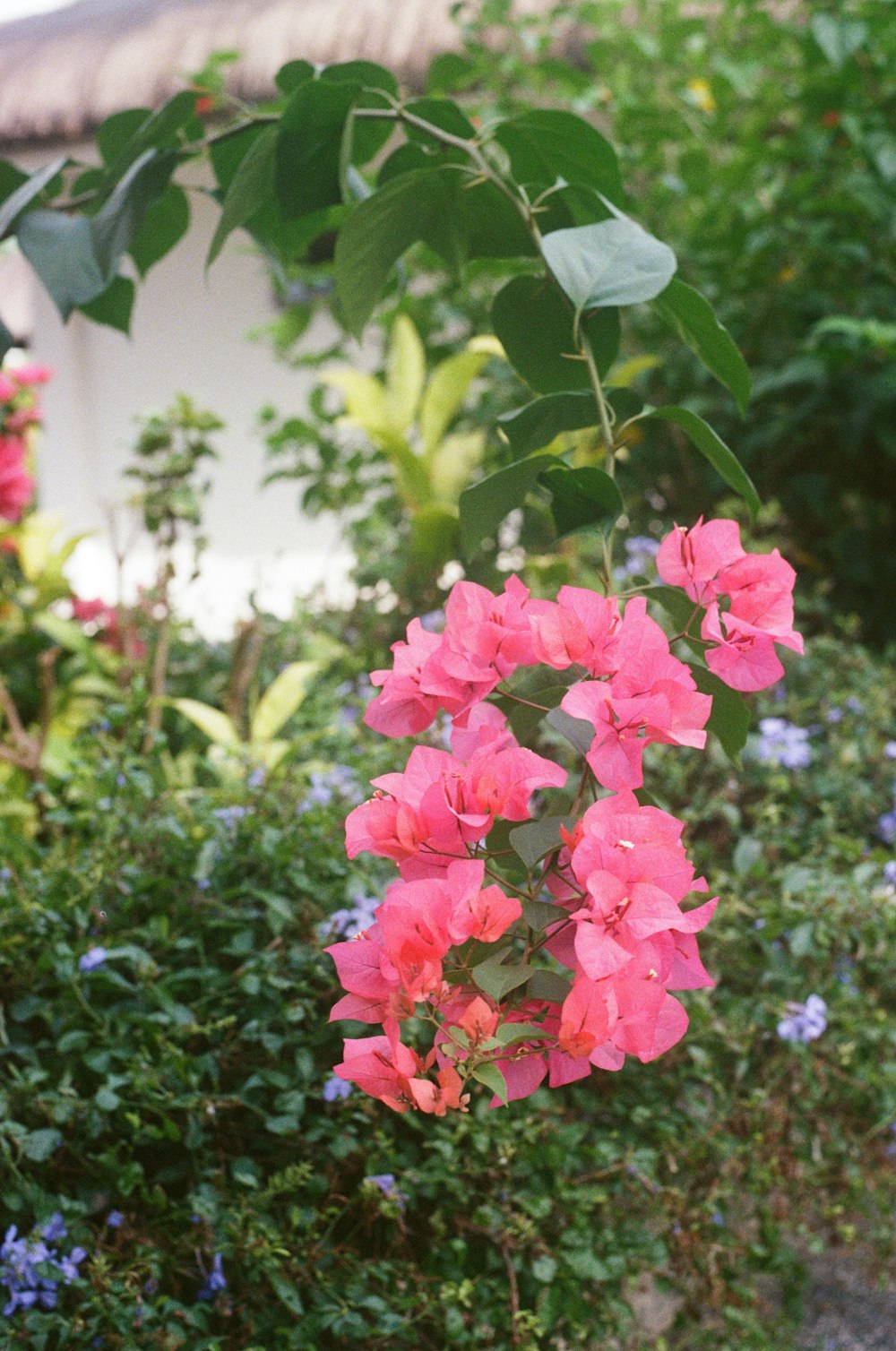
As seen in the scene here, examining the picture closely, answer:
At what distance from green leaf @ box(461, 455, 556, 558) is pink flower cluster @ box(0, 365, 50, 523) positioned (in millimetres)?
2309

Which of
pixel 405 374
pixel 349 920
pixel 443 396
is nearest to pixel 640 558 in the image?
pixel 443 396

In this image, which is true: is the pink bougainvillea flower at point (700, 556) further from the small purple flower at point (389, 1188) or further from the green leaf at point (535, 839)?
the small purple flower at point (389, 1188)

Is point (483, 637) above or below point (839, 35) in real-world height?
above

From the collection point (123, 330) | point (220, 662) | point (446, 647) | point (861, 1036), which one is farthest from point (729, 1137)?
point (220, 662)

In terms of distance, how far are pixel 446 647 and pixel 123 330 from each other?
62cm

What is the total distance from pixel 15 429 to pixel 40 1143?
2.19 metres

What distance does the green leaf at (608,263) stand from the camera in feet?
2.28

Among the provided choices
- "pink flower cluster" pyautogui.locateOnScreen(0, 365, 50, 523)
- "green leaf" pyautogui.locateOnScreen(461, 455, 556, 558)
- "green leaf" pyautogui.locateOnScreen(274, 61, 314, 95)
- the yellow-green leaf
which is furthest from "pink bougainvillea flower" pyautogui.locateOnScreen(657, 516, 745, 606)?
"pink flower cluster" pyautogui.locateOnScreen(0, 365, 50, 523)

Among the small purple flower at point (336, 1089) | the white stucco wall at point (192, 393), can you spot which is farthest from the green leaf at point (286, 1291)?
the white stucco wall at point (192, 393)

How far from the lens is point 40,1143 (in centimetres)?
91

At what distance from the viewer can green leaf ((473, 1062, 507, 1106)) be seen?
1.68 ft

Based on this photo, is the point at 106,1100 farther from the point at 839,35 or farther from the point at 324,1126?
the point at 839,35

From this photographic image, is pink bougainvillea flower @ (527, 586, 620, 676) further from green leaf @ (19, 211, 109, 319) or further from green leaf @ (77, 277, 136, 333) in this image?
green leaf @ (77, 277, 136, 333)

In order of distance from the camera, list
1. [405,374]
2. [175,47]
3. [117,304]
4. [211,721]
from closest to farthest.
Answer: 1. [117,304]
2. [211,721]
3. [405,374]
4. [175,47]
